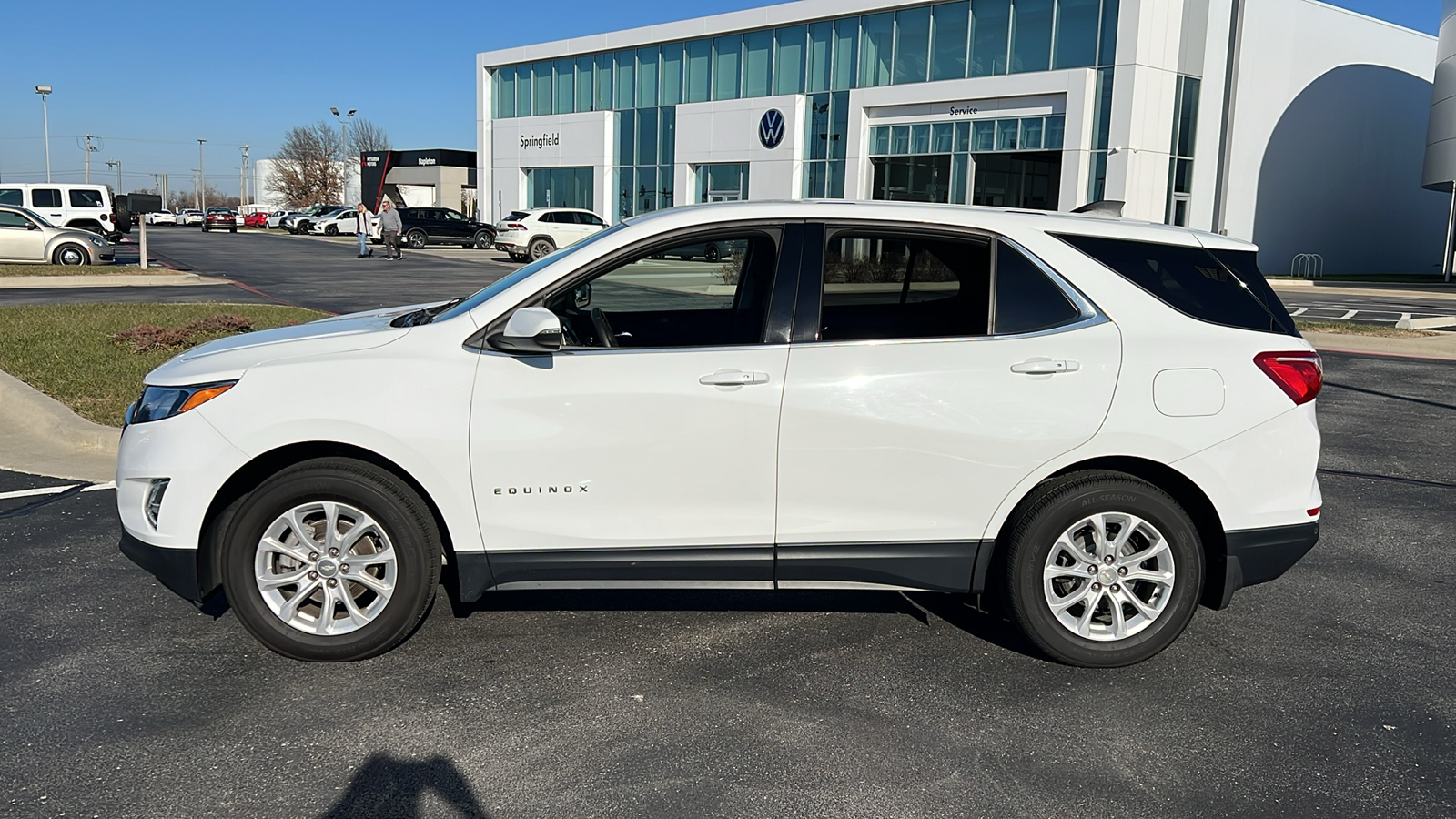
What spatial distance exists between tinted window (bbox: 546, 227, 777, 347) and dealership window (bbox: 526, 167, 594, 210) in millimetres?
44211

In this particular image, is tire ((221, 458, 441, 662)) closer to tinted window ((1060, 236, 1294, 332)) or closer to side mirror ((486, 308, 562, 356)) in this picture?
side mirror ((486, 308, 562, 356))

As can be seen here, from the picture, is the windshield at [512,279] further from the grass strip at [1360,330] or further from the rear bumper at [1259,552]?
the grass strip at [1360,330]

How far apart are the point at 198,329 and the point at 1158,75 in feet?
92.3

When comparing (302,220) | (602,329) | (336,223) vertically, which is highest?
(302,220)

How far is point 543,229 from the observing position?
34.9 metres

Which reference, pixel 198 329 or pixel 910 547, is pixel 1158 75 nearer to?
pixel 198 329

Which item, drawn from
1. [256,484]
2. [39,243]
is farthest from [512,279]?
[39,243]

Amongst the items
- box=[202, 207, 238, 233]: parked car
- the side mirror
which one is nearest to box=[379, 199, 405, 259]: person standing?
the side mirror

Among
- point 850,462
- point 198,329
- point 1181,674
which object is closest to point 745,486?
point 850,462

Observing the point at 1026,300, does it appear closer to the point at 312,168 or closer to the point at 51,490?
the point at 51,490

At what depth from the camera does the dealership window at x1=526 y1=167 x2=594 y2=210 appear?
49438 mm

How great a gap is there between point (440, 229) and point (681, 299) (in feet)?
149

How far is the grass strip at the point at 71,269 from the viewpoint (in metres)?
23.1

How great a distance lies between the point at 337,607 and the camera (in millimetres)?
4305
